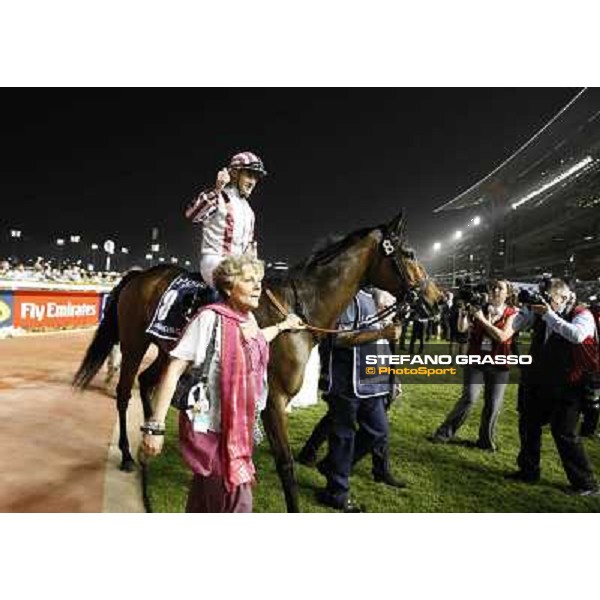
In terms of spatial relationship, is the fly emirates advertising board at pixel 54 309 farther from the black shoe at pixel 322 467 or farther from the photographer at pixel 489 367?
the photographer at pixel 489 367

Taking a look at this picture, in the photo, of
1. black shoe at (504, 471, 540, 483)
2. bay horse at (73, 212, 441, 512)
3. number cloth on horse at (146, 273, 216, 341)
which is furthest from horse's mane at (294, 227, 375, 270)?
black shoe at (504, 471, 540, 483)

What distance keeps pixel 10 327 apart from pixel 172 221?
631 cm

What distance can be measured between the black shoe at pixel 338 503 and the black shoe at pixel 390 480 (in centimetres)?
52

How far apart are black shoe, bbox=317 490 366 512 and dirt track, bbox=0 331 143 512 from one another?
149cm

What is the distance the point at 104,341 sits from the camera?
15.9 feet

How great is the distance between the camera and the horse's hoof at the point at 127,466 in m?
3.84

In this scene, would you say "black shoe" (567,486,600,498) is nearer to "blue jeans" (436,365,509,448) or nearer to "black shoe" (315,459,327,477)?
"blue jeans" (436,365,509,448)

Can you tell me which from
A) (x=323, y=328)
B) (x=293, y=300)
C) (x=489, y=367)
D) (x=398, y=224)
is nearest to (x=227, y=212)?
(x=293, y=300)

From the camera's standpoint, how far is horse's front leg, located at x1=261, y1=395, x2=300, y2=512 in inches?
118

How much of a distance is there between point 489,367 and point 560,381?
1052mm

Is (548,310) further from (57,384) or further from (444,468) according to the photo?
(57,384)

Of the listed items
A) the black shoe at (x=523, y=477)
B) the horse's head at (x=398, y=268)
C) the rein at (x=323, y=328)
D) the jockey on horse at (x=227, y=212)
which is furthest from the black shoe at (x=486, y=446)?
the jockey on horse at (x=227, y=212)
